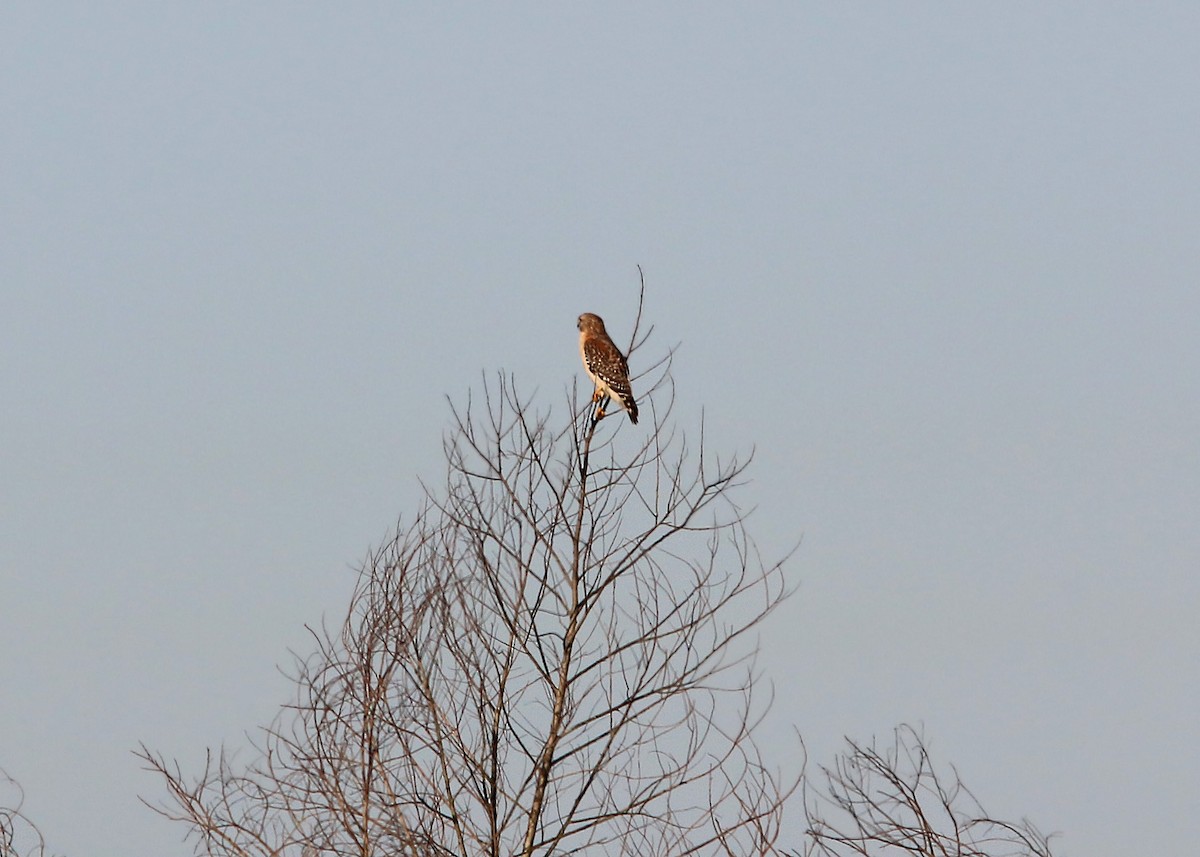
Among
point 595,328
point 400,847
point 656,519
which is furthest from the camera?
point 595,328

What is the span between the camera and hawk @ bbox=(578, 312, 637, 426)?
1130 cm

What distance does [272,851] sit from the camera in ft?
26.5

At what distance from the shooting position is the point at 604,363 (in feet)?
40.9

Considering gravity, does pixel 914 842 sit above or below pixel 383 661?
below

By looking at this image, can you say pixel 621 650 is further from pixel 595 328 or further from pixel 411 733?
pixel 595 328

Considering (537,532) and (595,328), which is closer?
(537,532)

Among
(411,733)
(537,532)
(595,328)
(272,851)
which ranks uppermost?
(595,328)

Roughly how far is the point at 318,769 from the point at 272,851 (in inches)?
16.8

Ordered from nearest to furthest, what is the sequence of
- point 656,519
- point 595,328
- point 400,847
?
point 400,847
point 656,519
point 595,328

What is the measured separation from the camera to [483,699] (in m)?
8.29

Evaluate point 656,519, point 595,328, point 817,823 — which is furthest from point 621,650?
point 595,328

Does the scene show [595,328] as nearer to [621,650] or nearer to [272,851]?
[621,650]

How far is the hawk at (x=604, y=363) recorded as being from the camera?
11297mm

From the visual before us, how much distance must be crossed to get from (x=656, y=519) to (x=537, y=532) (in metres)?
0.62
